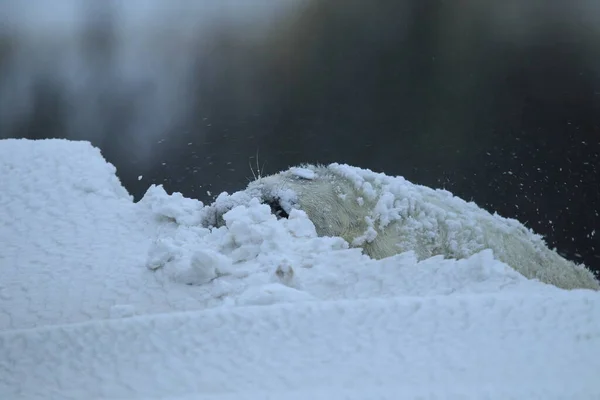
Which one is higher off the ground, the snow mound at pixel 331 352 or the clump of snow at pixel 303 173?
the clump of snow at pixel 303 173

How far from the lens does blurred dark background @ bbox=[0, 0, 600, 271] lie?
5.66 m

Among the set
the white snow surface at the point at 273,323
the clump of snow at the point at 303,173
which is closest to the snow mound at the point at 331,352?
the white snow surface at the point at 273,323

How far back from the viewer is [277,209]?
12.3 feet

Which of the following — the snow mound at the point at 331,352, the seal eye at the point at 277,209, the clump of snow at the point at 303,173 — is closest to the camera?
the snow mound at the point at 331,352

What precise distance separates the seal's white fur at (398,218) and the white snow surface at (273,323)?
59 cm

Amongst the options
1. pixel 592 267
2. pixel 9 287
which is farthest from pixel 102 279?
pixel 592 267

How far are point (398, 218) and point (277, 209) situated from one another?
28.8 inches

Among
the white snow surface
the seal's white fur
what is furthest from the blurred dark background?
the white snow surface

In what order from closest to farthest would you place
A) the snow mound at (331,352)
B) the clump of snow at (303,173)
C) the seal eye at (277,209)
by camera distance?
the snow mound at (331,352)
the seal eye at (277,209)
the clump of snow at (303,173)

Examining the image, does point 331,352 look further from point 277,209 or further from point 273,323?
point 277,209

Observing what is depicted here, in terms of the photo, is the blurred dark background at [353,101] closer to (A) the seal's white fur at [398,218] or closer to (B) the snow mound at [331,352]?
(A) the seal's white fur at [398,218]

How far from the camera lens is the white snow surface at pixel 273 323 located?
200 cm

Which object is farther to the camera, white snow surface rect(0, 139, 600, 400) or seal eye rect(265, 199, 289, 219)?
seal eye rect(265, 199, 289, 219)

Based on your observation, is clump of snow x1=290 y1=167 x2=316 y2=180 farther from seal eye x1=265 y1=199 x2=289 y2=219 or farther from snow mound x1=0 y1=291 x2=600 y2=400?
snow mound x1=0 y1=291 x2=600 y2=400
